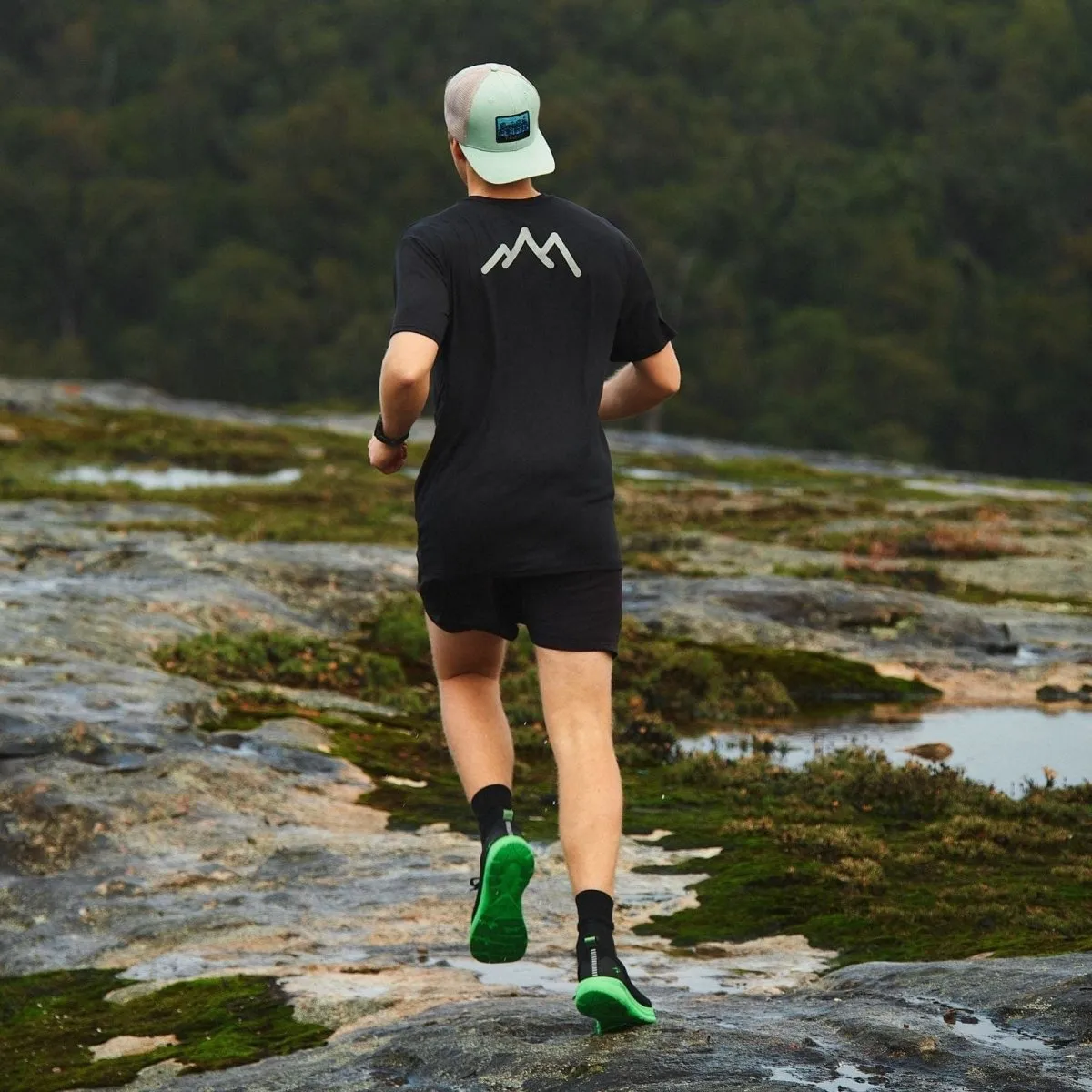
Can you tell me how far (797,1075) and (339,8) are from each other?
142701 millimetres

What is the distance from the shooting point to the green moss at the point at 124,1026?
743cm

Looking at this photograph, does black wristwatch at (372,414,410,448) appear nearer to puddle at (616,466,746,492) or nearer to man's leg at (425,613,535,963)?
man's leg at (425,613,535,963)

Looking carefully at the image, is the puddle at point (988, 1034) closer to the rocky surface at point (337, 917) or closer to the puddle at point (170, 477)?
the rocky surface at point (337, 917)

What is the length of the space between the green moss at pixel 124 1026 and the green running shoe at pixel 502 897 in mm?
1139

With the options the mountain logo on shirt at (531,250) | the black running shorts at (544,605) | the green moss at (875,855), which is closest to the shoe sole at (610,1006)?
the black running shorts at (544,605)

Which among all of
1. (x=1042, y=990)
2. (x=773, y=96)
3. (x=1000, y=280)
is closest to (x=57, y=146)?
(x=773, y=96)

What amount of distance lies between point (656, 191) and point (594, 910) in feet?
384

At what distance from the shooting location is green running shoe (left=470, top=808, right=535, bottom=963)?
6484mm

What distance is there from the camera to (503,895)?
21.3ft

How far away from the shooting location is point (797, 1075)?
5883 mm

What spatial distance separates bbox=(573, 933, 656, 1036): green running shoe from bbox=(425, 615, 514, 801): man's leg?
2.91 ft

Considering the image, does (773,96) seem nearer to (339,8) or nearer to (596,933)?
(339,8)

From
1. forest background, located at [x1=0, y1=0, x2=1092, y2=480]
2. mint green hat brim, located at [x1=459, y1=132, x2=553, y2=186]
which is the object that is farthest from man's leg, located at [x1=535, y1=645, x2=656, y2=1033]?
forest background, located at [x1=0, y1=0, x2=1092, y2=480]

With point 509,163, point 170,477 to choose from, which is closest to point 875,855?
point 509,163
